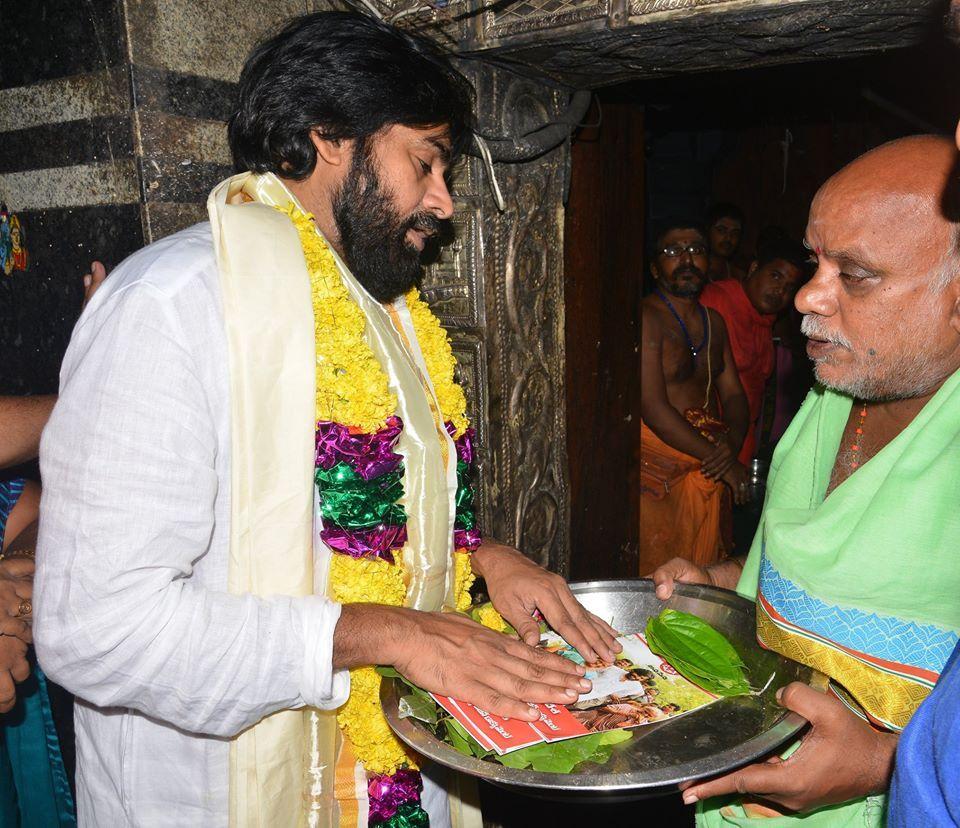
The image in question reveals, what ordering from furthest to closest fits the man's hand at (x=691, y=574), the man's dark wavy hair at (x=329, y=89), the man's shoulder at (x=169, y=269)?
the man's hand at (x=691, y=574), the man's dark wavy hair at (x=329, y=89), the man's shoulder at (x=169, y=269)

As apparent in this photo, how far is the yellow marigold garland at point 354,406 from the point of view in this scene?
1602 millimetres

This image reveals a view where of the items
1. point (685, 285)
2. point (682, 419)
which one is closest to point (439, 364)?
point (682, 419)

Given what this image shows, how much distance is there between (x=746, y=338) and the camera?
19.2 feet

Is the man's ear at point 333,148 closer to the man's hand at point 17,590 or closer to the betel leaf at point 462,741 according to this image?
the betel leaf at point 462,741

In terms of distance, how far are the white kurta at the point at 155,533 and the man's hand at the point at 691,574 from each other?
0.80m

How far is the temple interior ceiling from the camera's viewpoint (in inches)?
75.8

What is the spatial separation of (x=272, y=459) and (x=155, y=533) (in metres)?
0.27

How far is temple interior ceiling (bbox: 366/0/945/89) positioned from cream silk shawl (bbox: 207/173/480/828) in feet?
3.16

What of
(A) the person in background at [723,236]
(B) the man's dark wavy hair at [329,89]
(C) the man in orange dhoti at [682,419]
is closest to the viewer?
(B) the man's dark wavy hair at [329,89]

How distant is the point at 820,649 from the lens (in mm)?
1580

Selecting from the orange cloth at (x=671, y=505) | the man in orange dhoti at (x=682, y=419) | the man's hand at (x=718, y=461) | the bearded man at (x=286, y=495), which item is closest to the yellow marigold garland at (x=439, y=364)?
the bearded man at (x=286, y=495)

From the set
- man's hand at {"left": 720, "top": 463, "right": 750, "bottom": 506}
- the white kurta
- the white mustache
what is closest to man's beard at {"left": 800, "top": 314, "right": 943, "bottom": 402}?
the white mustache

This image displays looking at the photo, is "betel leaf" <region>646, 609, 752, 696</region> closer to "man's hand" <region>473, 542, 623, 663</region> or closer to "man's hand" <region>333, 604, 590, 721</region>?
"man's hand" <region>473, 542, 623, 663</region>

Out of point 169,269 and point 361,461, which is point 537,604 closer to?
point 361,461
